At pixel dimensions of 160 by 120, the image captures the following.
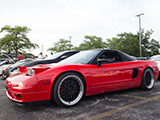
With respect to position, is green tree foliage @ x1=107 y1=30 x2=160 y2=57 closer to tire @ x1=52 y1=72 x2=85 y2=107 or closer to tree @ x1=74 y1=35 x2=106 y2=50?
tree @ x1=74 y1=35 x2=106 y2=50

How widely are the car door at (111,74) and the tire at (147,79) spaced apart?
511 mm

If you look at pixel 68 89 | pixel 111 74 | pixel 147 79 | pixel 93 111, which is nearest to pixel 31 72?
pixel 68 89

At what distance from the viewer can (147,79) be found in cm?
371

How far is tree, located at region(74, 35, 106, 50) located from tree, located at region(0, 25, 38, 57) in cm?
1542

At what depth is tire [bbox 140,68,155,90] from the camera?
140 inches

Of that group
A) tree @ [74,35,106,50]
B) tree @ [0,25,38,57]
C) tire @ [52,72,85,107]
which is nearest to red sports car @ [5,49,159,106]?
tire @ [52,72,85,107]

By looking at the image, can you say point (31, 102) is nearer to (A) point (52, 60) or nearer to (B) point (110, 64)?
(B) point (110, 64)

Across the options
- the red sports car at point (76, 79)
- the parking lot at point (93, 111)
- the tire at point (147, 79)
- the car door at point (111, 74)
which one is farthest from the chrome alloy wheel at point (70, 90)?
the tire at point (147, 79)

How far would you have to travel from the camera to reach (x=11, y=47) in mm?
27250

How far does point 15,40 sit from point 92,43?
68.0 ft

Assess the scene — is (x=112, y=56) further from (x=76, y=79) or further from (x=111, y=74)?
(x=76, y=79)

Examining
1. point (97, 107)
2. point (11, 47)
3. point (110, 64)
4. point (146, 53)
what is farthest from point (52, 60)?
point (146, 53)

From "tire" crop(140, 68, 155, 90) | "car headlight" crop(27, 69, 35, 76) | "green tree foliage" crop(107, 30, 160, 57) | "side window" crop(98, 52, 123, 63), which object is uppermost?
"green tree foliage" crop(107, 30, 160, 57)

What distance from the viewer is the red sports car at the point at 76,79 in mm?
2232
